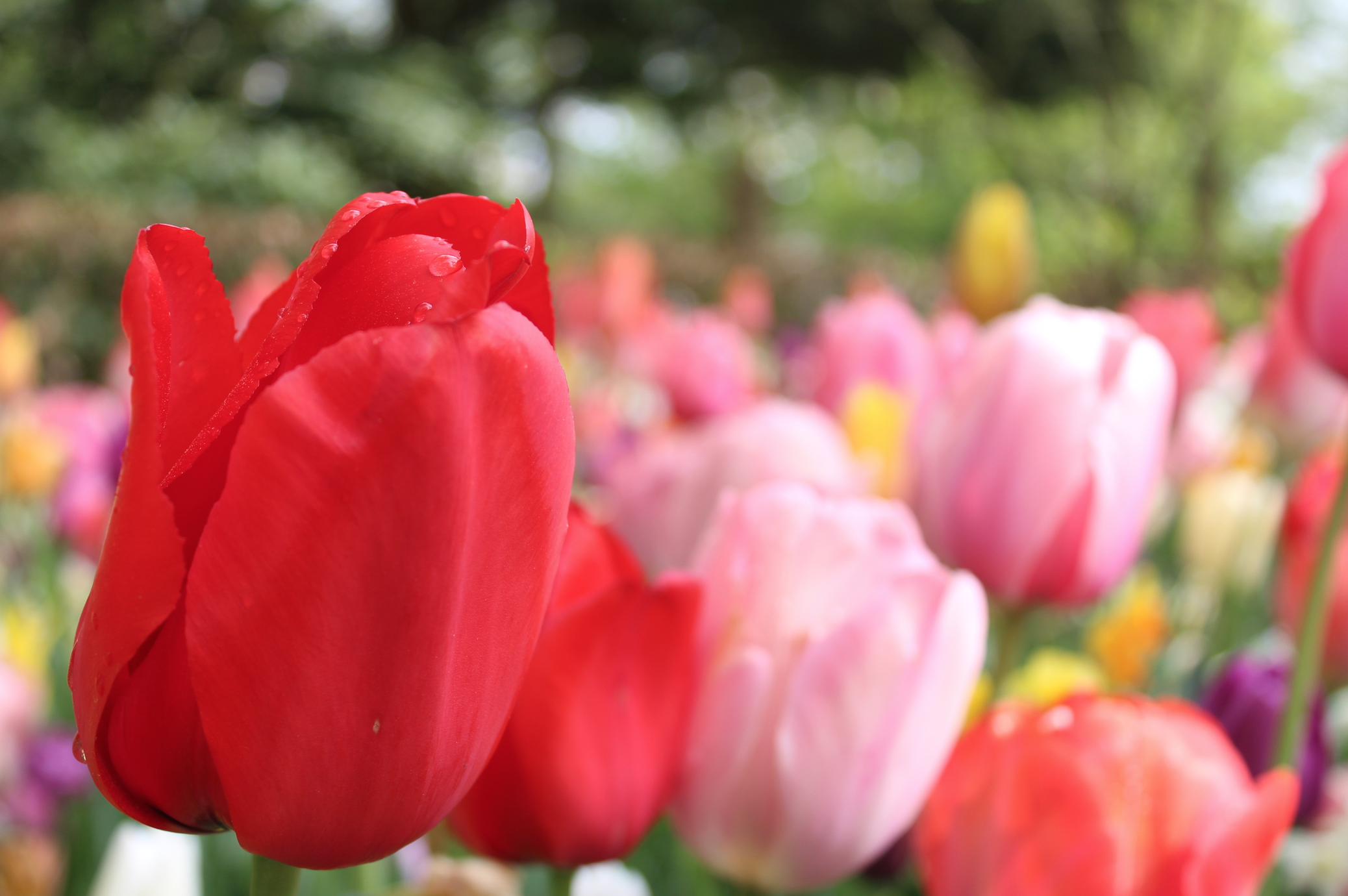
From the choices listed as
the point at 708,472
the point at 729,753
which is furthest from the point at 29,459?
the point at 729,753

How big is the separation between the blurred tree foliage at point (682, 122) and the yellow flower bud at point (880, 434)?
330cm

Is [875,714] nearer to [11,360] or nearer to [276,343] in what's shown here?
[276,343]

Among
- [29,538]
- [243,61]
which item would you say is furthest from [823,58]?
[29,538]

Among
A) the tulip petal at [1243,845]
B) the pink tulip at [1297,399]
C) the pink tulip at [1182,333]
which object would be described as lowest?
the pink tulip at [1182,333]

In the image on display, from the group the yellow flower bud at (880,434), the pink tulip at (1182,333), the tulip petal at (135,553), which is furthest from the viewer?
the pink tulip at (1182,333)

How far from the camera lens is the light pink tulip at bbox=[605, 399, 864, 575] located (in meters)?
0.71

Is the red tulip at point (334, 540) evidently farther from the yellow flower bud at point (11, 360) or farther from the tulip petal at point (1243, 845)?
the yellow flower bud at point (11, 360)

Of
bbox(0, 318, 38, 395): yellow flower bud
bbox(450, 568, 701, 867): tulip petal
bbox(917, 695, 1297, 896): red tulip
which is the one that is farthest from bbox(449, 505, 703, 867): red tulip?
bbox(0, 318, 38, 395): yellow flower bud

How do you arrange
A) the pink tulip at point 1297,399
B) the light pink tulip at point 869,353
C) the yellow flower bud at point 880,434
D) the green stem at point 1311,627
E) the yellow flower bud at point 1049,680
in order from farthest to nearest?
1. the light pink tulip at point 869,353
2. the pink tulip at point 1297,399
3. the yellow flower bud at point 880,434
4. the yellow flower bud at point 1049,680
5. the green stem at point 1311,627

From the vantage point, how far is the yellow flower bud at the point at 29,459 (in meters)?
1.68

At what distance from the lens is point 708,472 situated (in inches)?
28.7

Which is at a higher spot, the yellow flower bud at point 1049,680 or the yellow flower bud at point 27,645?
the yellow flower bud at point 1049,680

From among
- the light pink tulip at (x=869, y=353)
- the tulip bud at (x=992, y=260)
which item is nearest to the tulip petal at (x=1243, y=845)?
the light pink tulip at (x=869, y=353)

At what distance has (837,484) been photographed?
684 millimetres
